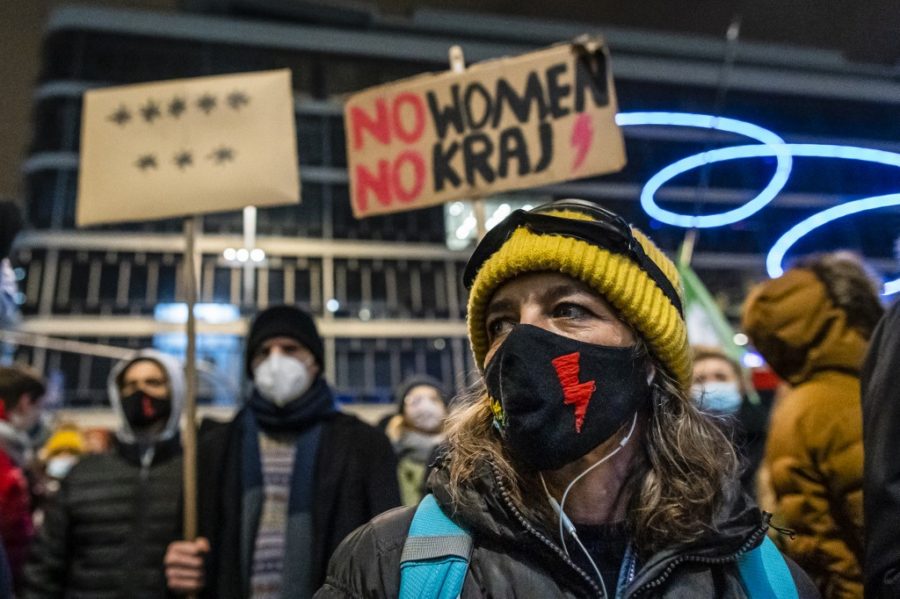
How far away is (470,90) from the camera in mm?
3469

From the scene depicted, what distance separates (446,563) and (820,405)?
1449 millimetres

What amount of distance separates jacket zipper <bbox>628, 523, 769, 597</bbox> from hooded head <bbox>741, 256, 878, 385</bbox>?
1119mm

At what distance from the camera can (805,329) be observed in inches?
92.7

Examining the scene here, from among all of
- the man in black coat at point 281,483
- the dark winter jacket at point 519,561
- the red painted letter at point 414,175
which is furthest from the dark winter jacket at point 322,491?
the dark winter jacket at point 519,561

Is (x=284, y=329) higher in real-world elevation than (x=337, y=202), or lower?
lower

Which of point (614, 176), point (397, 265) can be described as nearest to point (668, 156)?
point (614, 176)

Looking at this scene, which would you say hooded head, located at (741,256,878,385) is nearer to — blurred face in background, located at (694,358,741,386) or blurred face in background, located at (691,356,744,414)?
blurred face in background, located at (691,356,744,414)

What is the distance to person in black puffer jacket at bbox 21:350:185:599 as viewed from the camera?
3.10m

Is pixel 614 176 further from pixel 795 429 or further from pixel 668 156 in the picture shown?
pixel 795 429

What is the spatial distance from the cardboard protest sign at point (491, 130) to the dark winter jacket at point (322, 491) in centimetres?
115

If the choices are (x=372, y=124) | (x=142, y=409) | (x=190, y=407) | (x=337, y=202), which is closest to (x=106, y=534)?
(x=142, y=409)

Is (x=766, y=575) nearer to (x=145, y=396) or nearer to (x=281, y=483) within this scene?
(x=281, y=483)

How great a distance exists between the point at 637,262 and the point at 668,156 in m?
33.3

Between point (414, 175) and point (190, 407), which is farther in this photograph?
point (414, 175)
